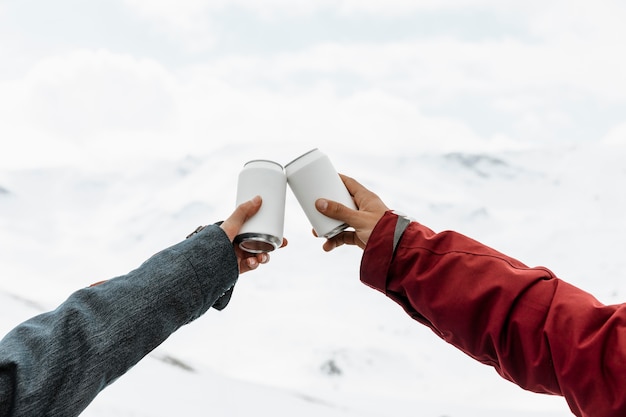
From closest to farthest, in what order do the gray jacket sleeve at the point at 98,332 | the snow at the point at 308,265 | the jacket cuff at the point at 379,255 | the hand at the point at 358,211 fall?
the gray jacket sleeve at the point at 98,332 → the jacket cuff at the point at 379,255 → the hand at the point at 358,211 → the snow at the point at 308,265

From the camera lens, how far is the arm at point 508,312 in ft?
1.75

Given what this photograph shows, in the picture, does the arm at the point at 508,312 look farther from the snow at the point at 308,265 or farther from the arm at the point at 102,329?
the snow at the point at 308,265

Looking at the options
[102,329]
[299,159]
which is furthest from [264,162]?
[102,329]

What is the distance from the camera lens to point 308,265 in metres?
3.43

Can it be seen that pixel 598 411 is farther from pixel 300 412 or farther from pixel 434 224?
pixel 434 224

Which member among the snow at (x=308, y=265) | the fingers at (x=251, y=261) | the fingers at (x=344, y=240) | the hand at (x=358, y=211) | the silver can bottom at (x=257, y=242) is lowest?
the snow at (x=308, y=265)

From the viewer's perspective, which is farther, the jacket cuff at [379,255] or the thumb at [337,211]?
the thumb at [337,211]

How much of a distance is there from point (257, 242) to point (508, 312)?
15.5 inches

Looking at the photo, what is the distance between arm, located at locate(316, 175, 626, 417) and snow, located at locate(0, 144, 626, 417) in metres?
1.08

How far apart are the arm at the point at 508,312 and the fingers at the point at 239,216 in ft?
0.60

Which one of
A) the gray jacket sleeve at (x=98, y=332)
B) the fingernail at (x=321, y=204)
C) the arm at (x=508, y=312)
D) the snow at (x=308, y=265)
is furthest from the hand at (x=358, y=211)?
the snow at (x=308, y=265)

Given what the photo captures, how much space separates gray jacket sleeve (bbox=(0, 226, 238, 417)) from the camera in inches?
19.2

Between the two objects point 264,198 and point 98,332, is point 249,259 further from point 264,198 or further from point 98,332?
point 98,332

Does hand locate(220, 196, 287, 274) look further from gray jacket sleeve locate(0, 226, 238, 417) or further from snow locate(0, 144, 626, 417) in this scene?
snow locate(0, 144, 626, 417)
